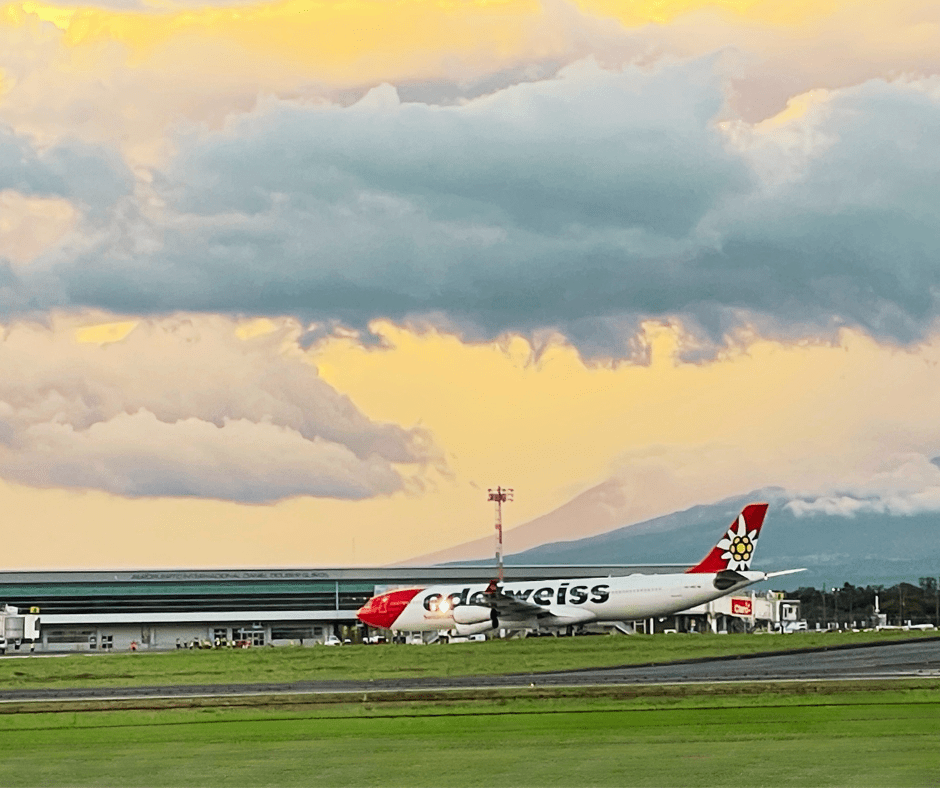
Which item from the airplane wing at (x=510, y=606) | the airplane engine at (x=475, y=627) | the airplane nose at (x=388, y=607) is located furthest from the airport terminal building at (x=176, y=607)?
the airplane wing at (x=510, y=606)

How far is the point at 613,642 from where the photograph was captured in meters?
86.6

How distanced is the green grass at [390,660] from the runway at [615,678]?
4.98 metres

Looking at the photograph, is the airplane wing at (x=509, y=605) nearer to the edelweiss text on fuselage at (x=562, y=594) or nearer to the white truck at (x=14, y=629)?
the edelweiss text on fuselage at (x=562, y=594)

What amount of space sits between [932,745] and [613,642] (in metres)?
56.4

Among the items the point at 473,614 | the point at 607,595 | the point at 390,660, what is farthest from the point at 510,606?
the point at 390,660

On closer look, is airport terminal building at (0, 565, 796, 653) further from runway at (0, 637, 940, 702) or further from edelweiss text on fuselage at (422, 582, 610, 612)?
runway at (0, 637, 940, 702)

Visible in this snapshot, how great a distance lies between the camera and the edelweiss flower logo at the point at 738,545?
4035 inches

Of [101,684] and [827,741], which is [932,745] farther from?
[101,684]

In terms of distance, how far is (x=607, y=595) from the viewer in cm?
10000


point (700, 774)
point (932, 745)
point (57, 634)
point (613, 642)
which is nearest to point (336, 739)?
point (700, 774)

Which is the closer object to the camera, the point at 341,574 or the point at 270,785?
the point at 270,785

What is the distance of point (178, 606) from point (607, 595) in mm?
71703

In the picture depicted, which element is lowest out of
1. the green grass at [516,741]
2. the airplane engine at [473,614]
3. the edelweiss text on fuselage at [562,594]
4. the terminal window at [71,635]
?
the terminal window at [71,635]

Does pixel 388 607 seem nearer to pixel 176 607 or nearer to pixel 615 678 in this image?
pixel 176 607
